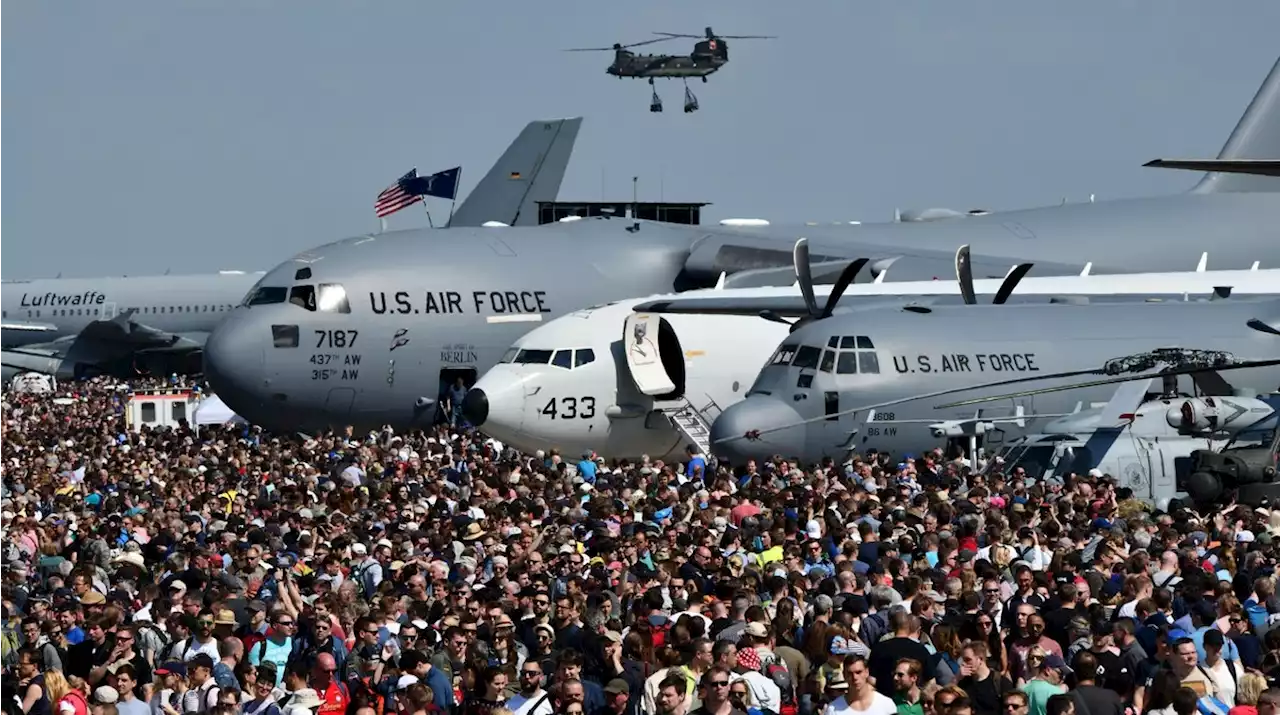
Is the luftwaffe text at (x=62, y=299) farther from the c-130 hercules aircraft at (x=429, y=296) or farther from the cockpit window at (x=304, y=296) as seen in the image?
the cockpit window at (x=304, y=296)

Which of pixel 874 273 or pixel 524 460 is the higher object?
pixel 874 273

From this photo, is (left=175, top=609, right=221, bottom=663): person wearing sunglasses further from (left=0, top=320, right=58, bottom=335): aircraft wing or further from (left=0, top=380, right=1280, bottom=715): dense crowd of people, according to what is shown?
(left=0, top=320, right=58, bottom=335): aircraft wing

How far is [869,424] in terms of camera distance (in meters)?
26.0

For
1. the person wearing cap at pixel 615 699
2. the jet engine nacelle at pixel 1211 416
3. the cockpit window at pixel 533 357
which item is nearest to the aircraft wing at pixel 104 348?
the cockpit window at pixel 533 357

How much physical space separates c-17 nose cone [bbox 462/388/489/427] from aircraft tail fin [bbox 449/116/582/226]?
115ft

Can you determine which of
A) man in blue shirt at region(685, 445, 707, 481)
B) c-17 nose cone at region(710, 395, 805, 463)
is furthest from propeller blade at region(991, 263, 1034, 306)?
c-17 nose cone at region(710, 395, 805, 463)

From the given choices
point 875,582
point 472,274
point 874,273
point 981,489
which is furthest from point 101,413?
point 875,582

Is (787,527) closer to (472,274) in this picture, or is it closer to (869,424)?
(869,424)

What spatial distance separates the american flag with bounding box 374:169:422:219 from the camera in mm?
53375

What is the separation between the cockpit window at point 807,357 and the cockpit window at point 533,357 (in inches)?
182

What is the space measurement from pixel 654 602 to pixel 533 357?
56.6 feet

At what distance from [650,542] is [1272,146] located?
36112mm

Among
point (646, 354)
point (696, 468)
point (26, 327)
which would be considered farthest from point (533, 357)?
point (26, 327)

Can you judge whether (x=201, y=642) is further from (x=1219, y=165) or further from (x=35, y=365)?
(x=35, y=365)
